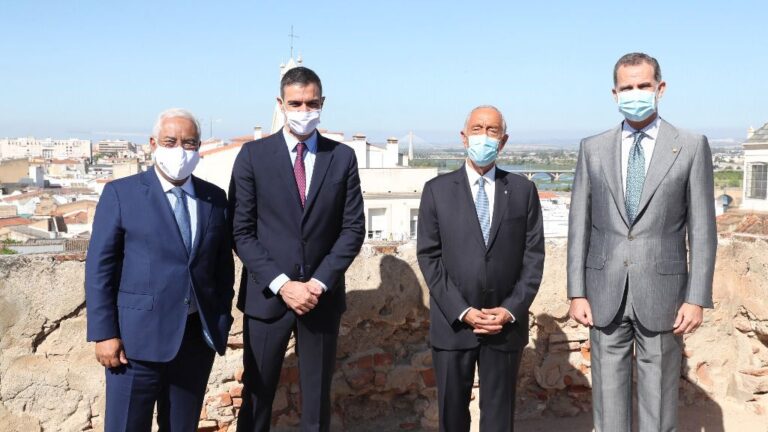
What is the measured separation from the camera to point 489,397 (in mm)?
3174

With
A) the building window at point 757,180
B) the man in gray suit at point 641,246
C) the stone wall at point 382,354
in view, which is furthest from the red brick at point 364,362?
the building window at point 757,180

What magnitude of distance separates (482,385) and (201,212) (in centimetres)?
144

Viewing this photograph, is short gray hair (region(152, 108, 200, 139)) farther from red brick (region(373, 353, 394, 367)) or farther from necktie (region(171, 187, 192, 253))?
red brick (region(373, 353, 394, 367))

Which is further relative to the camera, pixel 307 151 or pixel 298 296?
pixel 307 151

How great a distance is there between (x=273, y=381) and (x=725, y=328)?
304 cm

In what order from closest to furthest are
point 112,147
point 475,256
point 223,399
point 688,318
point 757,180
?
point 688,318, point 475,256, point 223,399, point 757,180, point 112,147

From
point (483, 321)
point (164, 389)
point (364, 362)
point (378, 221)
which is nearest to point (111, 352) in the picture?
point (164, 389)

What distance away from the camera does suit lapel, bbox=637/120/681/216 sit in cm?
293

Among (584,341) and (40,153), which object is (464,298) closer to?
(584,341)

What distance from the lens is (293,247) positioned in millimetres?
3100

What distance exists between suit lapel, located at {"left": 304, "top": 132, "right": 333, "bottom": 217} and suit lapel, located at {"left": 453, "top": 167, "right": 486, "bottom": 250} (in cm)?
59

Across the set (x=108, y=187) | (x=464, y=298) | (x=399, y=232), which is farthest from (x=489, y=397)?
(x=399, y=232)

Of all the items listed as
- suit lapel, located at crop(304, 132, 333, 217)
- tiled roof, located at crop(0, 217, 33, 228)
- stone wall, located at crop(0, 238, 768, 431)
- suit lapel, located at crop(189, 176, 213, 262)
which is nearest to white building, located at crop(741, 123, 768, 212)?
stone wall, located at crop(0, 238, 768, 431)

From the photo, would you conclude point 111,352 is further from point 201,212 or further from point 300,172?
point 300,172
